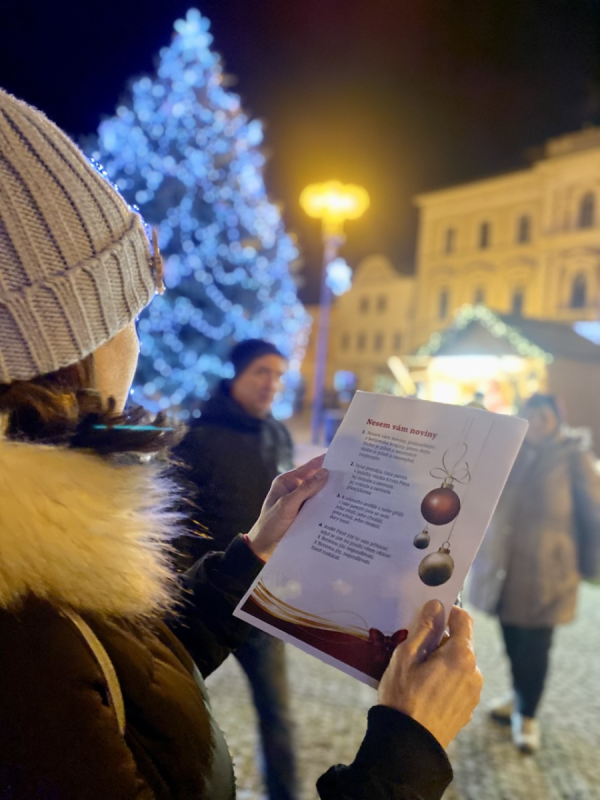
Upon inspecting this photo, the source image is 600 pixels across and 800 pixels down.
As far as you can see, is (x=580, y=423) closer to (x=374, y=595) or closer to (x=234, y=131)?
(x=234, y=131)

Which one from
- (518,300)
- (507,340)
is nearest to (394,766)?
(507,340)

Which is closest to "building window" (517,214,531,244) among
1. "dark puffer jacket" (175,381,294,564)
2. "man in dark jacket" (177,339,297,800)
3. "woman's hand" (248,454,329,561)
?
"man in dark jacket" (177,339,297,800)

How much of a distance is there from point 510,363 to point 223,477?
974 centimetres

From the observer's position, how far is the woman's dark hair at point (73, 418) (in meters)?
0.83

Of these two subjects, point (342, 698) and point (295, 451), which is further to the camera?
point (342, 698)

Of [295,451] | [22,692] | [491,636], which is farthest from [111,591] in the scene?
[491,636]

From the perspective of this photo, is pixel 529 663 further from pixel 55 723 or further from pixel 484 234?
pixel 484 234

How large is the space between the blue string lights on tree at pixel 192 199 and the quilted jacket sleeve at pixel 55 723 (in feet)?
26.1

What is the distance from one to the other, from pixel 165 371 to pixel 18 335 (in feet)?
28.4

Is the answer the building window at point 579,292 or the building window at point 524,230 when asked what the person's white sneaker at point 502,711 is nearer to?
the building window at point 579,292

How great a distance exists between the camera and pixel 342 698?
3.47m

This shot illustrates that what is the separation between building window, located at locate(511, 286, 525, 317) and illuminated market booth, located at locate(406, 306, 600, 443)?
15.1 metres

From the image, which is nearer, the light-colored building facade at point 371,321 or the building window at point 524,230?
the building window at point 524,230

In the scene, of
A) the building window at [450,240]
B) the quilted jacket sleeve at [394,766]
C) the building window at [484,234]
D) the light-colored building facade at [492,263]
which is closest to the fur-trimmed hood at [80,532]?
the quilted jacket sleeve at [394,766]
